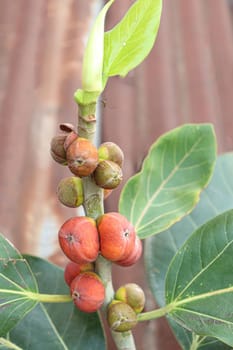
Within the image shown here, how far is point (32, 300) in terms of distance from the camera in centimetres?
55

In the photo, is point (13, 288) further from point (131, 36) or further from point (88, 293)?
point (131, 36)

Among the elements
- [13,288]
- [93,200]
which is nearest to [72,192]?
[93,200]

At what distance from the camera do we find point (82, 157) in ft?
1.54

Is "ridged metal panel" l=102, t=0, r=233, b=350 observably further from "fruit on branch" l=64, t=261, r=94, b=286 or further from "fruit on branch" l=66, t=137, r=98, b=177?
"fruit on branch" l=66, t=137, r=98, b=177

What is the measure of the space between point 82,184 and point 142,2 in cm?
18

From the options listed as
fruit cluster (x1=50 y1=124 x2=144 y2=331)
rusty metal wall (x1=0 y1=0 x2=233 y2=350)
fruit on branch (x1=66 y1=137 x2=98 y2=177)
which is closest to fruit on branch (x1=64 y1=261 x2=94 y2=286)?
fruit cluster (x1=50 y1=124 x2=144 y2=331)

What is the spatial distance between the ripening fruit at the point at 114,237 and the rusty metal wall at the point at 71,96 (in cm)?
32

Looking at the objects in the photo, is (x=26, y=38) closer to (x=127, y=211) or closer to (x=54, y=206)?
(x=54, y=206)

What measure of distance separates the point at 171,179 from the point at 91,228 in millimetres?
249

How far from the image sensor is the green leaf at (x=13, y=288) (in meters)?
0.54

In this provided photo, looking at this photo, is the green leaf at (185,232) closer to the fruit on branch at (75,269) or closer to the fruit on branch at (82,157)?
the fruit on branch at (75,269)

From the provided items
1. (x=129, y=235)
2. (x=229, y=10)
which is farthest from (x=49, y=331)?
(x=229, y=10)

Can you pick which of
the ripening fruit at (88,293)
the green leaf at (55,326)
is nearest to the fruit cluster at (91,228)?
the ripening fruit at (88,293)

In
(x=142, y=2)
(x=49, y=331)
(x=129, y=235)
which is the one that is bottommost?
(x=49, y=331)
